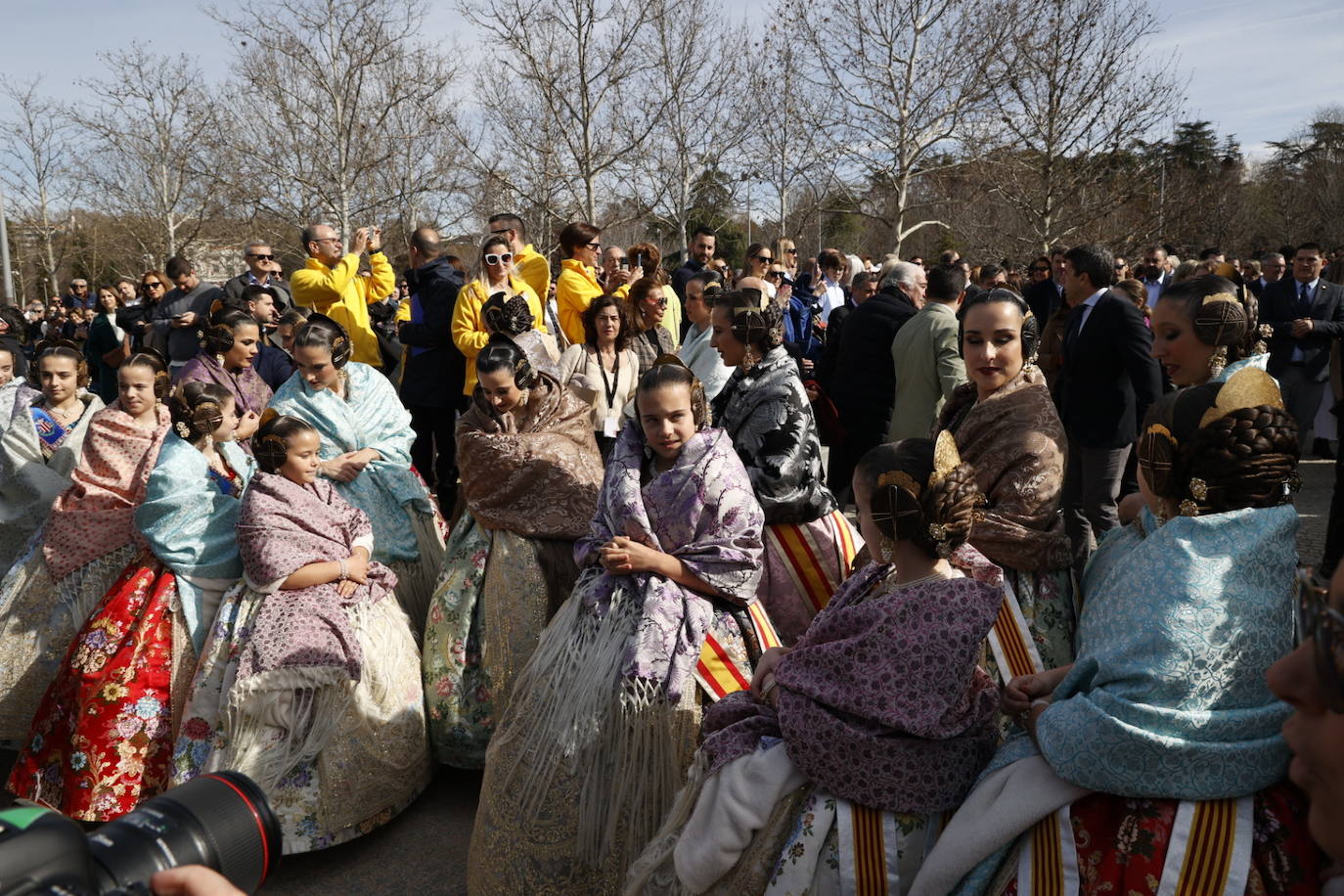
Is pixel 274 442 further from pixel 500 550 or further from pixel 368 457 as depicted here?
pixel 500 550

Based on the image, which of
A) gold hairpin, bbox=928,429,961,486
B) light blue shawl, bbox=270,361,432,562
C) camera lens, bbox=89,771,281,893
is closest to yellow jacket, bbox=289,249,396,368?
light blue shawl, bbox=270,361,432,562

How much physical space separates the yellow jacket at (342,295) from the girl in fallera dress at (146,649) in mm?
2781

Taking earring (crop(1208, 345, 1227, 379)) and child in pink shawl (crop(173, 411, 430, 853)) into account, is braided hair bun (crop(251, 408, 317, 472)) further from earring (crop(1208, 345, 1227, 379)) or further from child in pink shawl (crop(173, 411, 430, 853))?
earring (crop(1208, 345, 1227, 379))

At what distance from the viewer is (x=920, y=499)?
2146 millimetres

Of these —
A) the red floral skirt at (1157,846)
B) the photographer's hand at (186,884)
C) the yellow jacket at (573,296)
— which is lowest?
the red floral skirt at (1157,846)

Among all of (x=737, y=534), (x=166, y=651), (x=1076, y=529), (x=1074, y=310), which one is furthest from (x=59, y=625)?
(x=1074, y=310)

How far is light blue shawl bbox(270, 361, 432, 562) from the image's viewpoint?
4.28 metres

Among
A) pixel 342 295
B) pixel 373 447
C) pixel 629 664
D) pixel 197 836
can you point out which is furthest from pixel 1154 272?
pixel 197 836

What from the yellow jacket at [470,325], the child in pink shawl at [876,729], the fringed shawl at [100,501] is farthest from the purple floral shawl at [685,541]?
the yellow jacket at [470,325]

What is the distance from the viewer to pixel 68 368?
191 inches

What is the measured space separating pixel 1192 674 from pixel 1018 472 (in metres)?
1.17

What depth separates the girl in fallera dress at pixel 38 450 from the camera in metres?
4.61

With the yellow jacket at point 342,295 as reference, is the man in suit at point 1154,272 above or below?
below

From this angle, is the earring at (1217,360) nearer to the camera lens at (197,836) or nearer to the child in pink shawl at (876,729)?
the child in pink shawl at (876,729)
